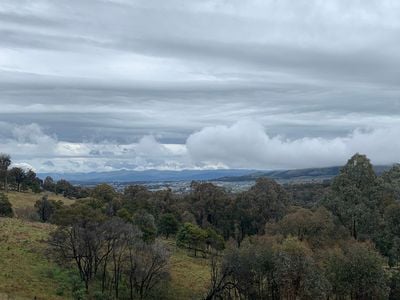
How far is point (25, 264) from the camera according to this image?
57.8 m

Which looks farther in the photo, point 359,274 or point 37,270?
point 37,270

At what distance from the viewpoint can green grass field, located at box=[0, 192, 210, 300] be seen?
49344 millimetres

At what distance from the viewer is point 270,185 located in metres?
101

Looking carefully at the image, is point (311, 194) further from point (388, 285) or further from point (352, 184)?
point (388, 285)

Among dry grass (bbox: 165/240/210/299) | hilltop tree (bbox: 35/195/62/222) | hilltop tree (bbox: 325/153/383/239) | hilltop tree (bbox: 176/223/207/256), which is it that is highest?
hilltop tree (bbox: 325/153/383/239)

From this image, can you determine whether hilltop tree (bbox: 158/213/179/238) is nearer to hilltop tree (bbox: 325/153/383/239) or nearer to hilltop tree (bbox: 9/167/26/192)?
hilltop tree (bbox: 325/153/383/239)

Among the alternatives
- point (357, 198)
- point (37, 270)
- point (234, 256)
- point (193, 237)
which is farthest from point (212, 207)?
point (37, 270)

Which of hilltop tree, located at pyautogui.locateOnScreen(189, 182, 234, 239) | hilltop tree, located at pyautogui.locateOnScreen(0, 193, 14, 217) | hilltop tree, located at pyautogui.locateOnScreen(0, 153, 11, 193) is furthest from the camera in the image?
hilltop tree, located at pyautogui.locateOnScreen(0, 153, 11, 193)

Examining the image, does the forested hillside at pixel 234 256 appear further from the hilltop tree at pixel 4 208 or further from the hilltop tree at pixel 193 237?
the hilltop tree at pixel 4 208

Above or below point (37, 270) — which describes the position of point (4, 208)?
above

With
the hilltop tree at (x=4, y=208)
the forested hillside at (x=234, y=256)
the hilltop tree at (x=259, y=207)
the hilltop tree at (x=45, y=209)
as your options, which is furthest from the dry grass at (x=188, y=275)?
the hilltop tree at (x=4, y=208)

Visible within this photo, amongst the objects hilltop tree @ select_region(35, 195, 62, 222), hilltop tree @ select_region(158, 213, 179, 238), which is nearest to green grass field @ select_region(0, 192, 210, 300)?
hilltop tree @ select_region(158, 213, 179, 238)

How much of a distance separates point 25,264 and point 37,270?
6.72ft

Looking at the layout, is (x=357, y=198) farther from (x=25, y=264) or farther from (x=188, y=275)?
(x=25, y=264)
